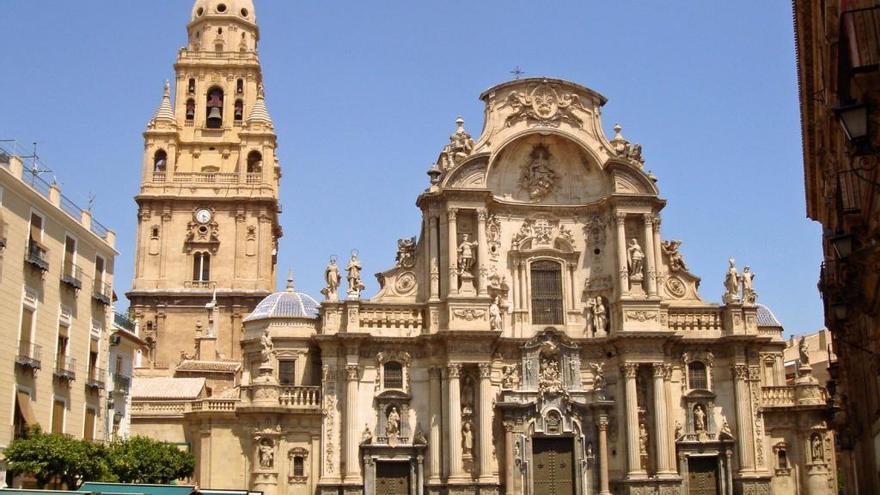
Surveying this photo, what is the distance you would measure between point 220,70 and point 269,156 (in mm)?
7871

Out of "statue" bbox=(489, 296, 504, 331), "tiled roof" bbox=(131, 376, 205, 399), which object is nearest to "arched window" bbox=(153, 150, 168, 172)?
"tiled roof" bbox=(131, 376, 205, 399)

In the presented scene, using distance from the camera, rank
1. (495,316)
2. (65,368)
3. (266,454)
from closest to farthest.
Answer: (65,368), (266,454), (495,316)

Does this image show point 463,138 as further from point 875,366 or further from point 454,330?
point 875,366


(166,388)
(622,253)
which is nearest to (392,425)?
(622,253)

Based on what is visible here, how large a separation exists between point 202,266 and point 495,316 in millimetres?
27881

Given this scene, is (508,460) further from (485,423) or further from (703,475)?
(703,475)

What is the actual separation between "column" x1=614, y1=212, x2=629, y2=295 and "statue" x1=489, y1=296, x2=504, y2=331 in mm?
5039

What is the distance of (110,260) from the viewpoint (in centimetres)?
3672

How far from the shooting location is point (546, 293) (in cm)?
4241

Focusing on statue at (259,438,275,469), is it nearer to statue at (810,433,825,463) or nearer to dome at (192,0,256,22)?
statue at (810,433,825,463)

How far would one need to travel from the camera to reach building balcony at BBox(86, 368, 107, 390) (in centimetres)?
3406

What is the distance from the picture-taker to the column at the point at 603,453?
130 feet

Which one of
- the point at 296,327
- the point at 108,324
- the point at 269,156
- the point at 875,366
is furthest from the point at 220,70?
the point at 875,366

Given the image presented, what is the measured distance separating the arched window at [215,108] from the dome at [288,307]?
935 inches
